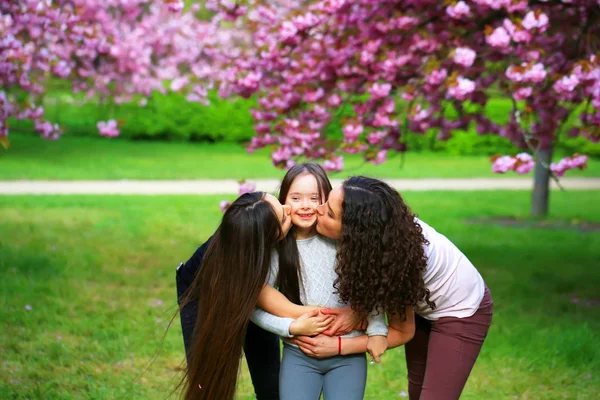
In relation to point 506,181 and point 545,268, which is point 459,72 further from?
point 506,181

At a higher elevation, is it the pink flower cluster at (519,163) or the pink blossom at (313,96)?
the pink blossom at (313,96)

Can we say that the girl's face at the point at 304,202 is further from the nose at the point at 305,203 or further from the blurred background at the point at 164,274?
the blurred background at the point at 164,274

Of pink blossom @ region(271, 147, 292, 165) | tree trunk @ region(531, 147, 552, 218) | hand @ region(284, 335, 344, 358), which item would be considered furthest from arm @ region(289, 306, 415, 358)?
tree trunk @ region(531, 147, 552, 218)

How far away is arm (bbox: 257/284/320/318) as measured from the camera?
2.84 m

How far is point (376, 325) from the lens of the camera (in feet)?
9.25

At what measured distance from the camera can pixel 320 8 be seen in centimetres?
567

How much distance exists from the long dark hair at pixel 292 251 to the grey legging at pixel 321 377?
0.68ft

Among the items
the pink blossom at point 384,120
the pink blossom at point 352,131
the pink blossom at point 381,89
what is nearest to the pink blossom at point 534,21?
the pink blossom at point 381,89

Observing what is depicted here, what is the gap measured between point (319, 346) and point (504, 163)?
8.89 feet

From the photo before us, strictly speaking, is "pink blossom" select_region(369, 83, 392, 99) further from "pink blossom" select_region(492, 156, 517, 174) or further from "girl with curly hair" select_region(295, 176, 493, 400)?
"girl with curly hair" select_region(295, 176, 493, 400)

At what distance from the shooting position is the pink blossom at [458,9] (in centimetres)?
507

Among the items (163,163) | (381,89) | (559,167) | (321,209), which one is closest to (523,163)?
(559,167)

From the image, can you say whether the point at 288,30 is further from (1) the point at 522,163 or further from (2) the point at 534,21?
(1) the point at 522,163

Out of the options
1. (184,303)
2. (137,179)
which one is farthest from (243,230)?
(137,179)
